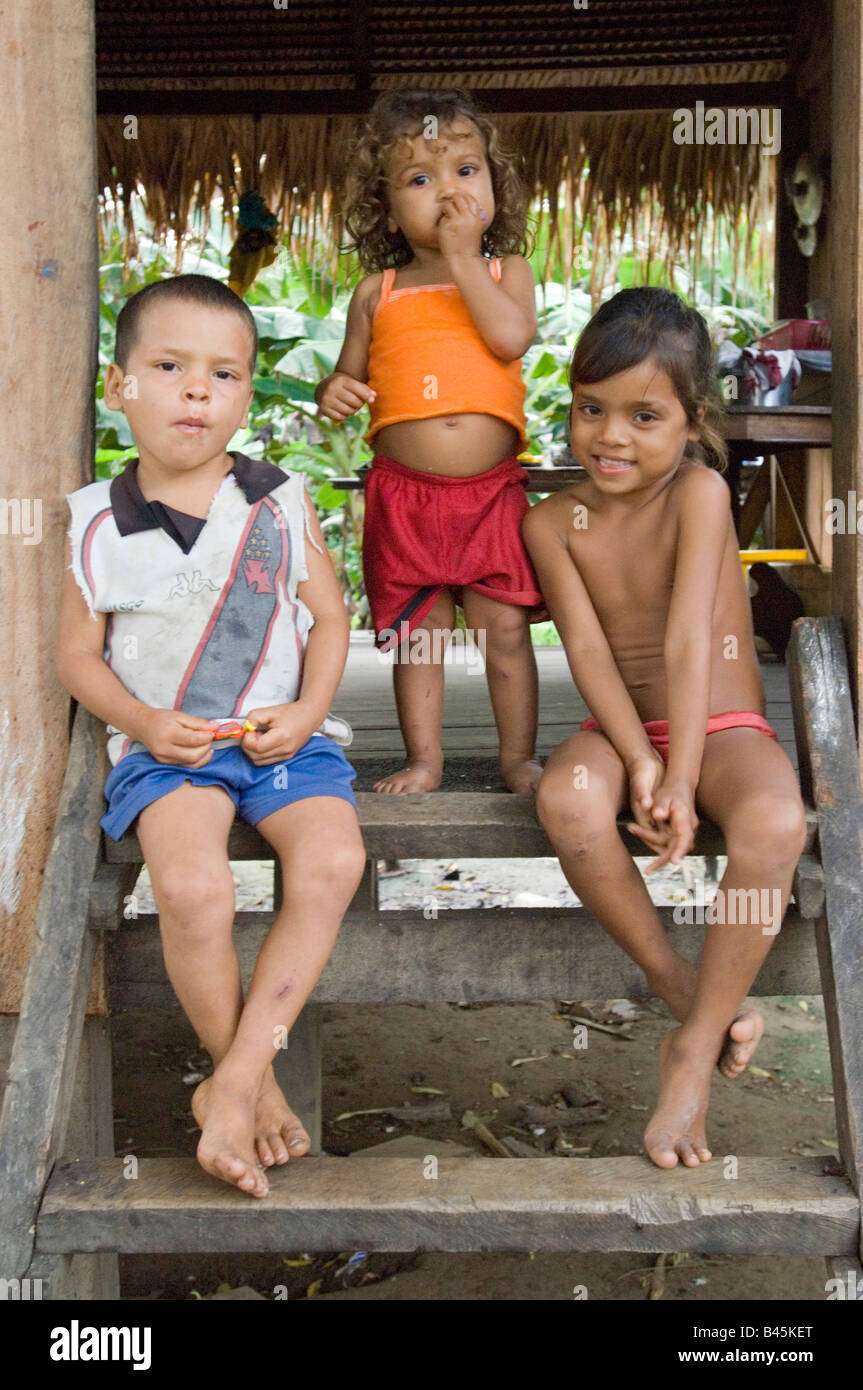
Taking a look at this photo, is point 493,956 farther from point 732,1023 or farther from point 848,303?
point 848,303

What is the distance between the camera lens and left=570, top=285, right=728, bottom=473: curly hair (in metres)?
2.25

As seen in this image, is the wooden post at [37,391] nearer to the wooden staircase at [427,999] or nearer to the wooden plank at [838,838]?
the wooden staircase at [427,999]

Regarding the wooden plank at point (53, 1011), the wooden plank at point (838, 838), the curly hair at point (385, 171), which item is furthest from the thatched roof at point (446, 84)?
the wooden plank at point (53, 1011)

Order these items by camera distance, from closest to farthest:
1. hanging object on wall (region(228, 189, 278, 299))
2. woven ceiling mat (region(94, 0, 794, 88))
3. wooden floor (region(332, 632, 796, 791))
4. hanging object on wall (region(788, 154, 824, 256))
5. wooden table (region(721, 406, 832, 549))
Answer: wooden floor (region(332, 632, 796, 791)), wooden table (region(721, 406, 832, 549)), woven ceiling mat (region(94, 0, 794, 88)), hanging object on wall (region(788, 154, 824, 256)), hanging object on wall (region(228, 189, 278, 299))

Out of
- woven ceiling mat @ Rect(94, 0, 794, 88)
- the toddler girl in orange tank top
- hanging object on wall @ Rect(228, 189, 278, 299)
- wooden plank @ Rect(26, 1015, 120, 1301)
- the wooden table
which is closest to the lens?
wooden plank @ Rect(26, 1015, 120, 1301)

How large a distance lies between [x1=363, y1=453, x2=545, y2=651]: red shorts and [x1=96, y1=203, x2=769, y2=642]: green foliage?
4859mm

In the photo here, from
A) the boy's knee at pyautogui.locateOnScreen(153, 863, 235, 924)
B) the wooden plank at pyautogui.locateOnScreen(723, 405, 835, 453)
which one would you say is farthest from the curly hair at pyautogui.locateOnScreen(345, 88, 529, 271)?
the boy's knee at pyautogui.locateOnScreen(153, 863, 235, 924)

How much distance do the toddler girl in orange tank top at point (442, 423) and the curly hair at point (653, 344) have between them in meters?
0.39

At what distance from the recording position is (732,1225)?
1742mm

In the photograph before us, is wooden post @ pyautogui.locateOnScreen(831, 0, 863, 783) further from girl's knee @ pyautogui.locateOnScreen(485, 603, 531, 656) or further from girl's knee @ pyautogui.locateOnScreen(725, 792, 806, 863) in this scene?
girl's knee @ pyautogui.locateOnScreen(485, 603, 531, 656)

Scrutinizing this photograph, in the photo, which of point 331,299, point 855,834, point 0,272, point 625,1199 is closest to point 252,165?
point 331,299

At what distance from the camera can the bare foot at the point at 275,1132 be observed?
1866mm

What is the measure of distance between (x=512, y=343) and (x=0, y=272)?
1.04m

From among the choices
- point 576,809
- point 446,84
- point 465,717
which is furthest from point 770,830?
point 446,84
